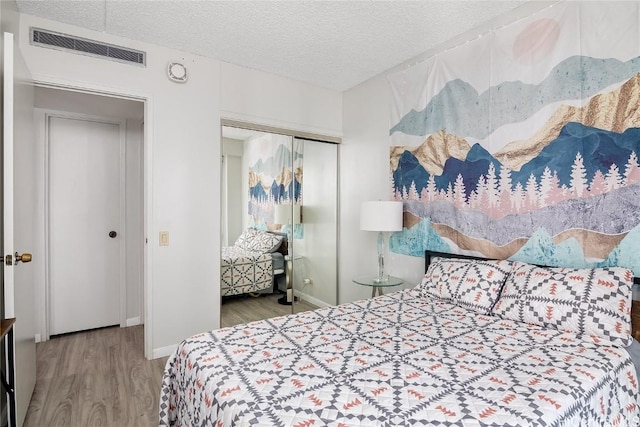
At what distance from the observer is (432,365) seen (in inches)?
59.3

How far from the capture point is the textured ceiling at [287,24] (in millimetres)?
2436

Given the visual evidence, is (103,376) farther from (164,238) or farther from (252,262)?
(252,262)

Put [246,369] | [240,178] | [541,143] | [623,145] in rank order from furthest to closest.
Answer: [240,178], [541,143], [623,145], [246,369]

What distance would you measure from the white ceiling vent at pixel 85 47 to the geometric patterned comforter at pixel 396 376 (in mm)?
2376

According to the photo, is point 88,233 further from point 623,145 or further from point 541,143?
point 623,145

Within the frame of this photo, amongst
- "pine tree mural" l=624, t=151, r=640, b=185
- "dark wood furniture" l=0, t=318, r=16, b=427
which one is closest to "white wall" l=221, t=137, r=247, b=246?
"dark wood furniture" l=0, t=318, r=16, b=427

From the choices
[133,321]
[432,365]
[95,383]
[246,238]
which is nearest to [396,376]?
[432,365]

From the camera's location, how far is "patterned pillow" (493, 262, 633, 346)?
1.76 metres

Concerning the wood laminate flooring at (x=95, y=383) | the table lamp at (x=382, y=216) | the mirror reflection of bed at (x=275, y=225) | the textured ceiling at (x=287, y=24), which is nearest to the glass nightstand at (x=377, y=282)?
the table lamp at (x=382, y=216)

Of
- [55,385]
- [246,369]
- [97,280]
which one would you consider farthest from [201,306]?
[246,369]

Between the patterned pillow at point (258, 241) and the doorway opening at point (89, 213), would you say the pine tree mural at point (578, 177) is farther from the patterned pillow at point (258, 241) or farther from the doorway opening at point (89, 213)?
the doorway opening at point (89, 213)

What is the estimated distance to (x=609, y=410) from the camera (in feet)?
4.84

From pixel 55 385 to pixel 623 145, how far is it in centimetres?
393

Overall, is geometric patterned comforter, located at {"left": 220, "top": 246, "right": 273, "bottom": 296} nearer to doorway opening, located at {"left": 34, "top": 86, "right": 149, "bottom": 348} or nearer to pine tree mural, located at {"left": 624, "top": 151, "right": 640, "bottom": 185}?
doorway opening, located at {"left": 34, "top": 86, "right": 149, "bottom": 348}
